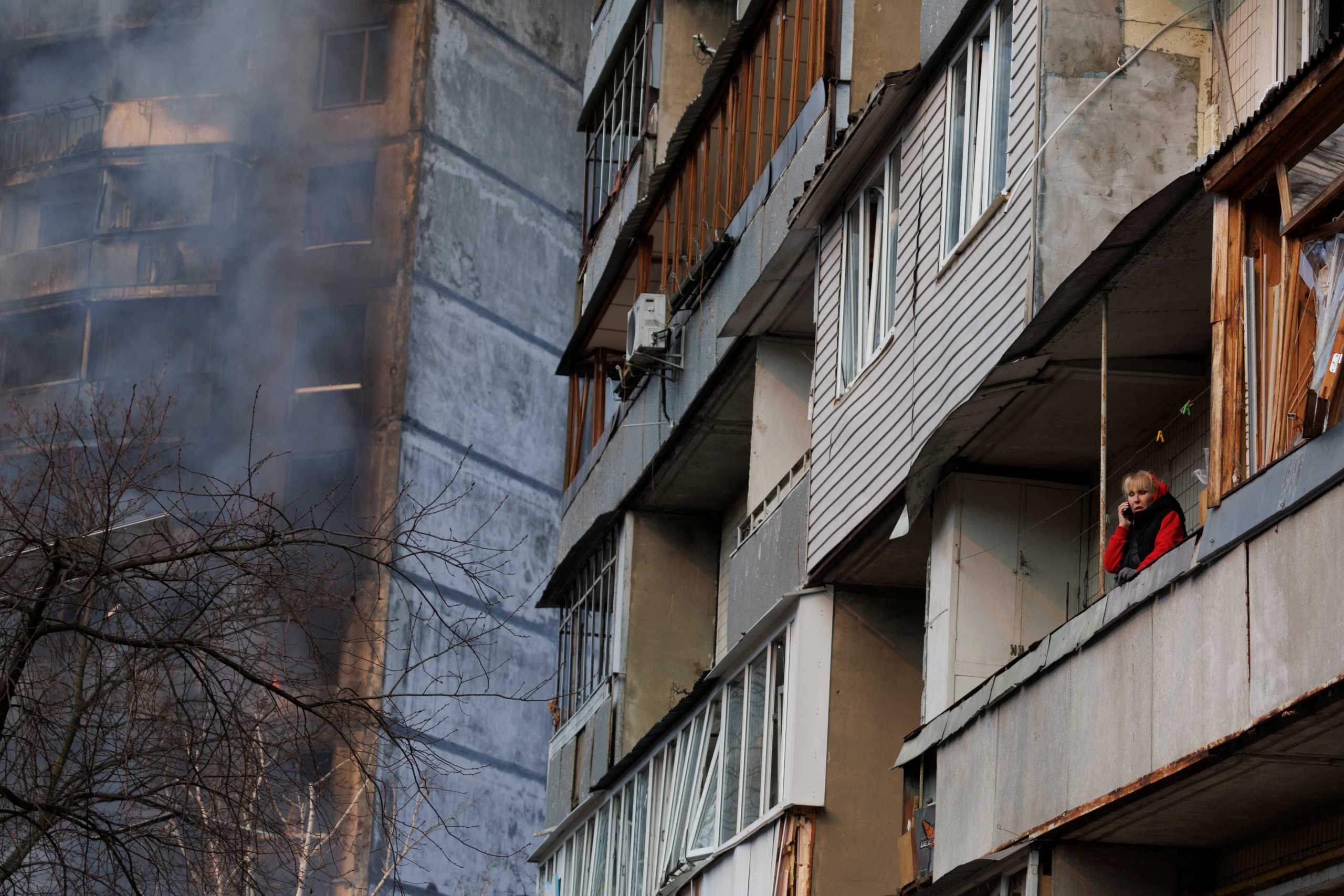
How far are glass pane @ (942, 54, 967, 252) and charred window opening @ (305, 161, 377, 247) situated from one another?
34.6 metres

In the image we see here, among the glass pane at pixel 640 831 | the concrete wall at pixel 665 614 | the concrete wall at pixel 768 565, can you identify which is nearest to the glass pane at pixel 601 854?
the concrete wall at pixel 665 614

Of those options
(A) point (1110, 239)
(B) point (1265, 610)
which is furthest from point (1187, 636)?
(A) point (1110, 239)

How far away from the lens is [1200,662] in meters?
9.81

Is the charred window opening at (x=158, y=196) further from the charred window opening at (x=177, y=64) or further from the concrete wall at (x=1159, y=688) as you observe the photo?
the concrete wall at (x=1159, y=688)

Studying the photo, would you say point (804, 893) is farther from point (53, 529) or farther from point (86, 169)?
point (86, 169)

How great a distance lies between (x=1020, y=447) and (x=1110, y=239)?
3.25 meters

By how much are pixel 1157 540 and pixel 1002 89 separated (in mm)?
4049

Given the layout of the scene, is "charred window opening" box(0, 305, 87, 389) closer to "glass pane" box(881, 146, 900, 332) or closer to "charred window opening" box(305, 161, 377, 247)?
"charred window opening" box(305, 161, 377, 247)

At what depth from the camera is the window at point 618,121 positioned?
2577cm

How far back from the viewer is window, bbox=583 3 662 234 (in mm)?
25766

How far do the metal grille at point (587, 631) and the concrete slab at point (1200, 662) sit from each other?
14.8 meters

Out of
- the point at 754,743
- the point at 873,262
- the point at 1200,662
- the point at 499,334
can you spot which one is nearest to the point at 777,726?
the point at 754,743

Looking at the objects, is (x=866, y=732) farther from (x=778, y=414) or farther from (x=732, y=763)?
(x=778, y=414)

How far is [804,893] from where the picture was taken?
53.5 feet
